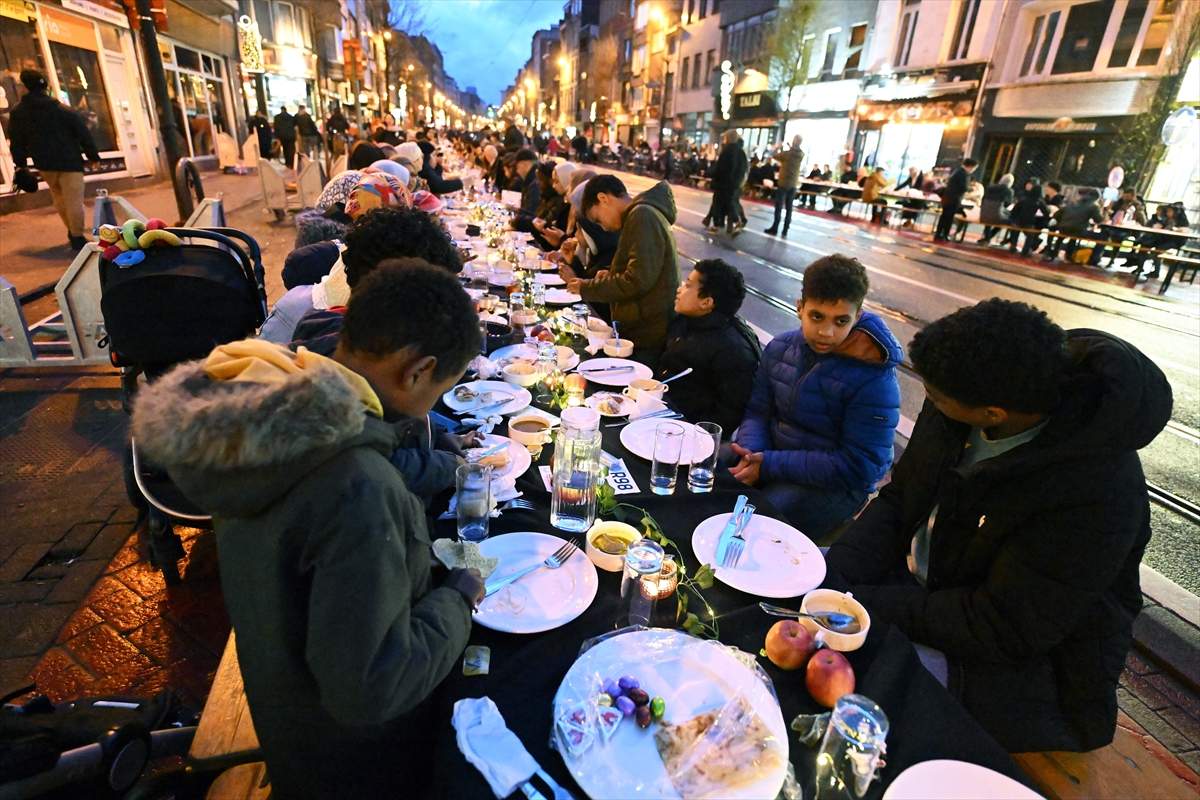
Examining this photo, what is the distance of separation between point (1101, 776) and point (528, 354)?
2780 mm

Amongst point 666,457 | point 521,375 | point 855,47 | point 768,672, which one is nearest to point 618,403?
point 521,375

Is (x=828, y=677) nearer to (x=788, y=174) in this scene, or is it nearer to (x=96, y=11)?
(x=788, y=174)

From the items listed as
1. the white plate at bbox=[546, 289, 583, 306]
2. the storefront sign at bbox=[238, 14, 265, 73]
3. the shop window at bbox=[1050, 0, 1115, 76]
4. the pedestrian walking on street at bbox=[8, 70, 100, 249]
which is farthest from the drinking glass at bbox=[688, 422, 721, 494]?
the storefront sign at bbox=[238, 14, 265, 73]

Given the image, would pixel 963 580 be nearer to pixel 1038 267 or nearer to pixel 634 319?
pixel 634 319

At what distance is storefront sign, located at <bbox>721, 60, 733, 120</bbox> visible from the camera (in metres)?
34.2

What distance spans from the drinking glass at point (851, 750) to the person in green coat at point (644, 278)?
3.14m

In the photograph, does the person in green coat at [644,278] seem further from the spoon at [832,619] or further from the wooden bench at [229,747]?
the wooden bench at [229,747]

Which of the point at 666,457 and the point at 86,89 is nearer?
the point at 666,457

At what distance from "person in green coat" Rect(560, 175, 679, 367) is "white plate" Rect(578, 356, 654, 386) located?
92 centimetres

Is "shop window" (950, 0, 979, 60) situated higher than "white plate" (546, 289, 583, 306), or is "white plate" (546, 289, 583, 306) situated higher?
"shop window" (950, 0, 979, 60)

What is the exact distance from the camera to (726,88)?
34.7 meters

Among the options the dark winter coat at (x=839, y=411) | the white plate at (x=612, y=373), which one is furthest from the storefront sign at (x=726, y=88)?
the dark winter coat at (x=839, y=411)

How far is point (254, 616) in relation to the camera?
113cm

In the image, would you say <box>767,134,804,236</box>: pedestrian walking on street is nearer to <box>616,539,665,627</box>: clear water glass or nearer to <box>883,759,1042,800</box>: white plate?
<box>616,539,665,627</box>: clear water glass
